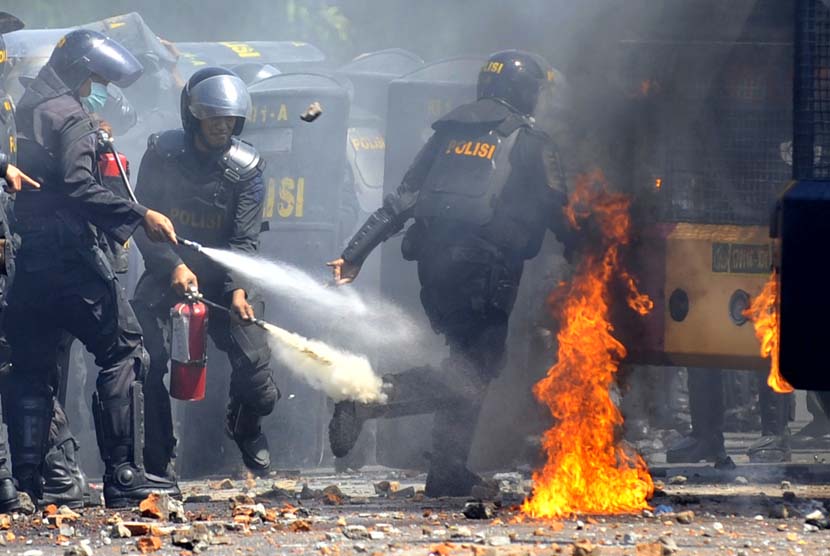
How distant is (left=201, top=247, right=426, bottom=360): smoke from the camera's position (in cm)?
965

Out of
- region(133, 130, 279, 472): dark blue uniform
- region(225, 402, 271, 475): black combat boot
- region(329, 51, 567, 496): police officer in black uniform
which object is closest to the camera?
region(329, 51, 567, 496): police officer in black uniform

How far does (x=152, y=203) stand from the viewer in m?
8.27

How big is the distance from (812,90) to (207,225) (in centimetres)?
380

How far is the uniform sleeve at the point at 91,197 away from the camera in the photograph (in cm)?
729

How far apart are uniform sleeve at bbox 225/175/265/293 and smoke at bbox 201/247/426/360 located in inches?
46.6

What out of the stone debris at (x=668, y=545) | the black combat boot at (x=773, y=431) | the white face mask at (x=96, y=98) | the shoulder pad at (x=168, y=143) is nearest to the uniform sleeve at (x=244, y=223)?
the shoulder pad at (x=168, y=143)

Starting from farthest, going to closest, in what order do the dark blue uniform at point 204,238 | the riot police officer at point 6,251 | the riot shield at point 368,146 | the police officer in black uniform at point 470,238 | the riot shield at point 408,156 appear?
1. the riot shield at point 368,146
2. the riot shield at point 408,156
3. the dark blue uniform at point 204,238
4. the police officer in black uniform at point 470,238
5. the riot police officer at point 6,251

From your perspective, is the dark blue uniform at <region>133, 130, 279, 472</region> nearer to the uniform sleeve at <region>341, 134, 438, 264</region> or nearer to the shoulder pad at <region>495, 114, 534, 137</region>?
the uniform sleeve at <region>341, 134, 438, 264</region>

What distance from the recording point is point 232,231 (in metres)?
8.26

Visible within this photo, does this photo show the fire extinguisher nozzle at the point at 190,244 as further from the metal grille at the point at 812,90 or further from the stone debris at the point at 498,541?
the metal grille at the point at 812,90

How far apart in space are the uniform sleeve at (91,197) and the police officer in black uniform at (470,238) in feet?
3.86

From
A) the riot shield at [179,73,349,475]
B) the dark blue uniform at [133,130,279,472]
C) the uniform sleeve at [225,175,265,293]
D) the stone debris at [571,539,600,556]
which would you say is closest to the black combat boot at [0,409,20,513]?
the dark blue uniform at [133,130,279,472]

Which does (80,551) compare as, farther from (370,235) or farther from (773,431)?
(773,431)

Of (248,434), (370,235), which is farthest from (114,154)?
(248,434)
